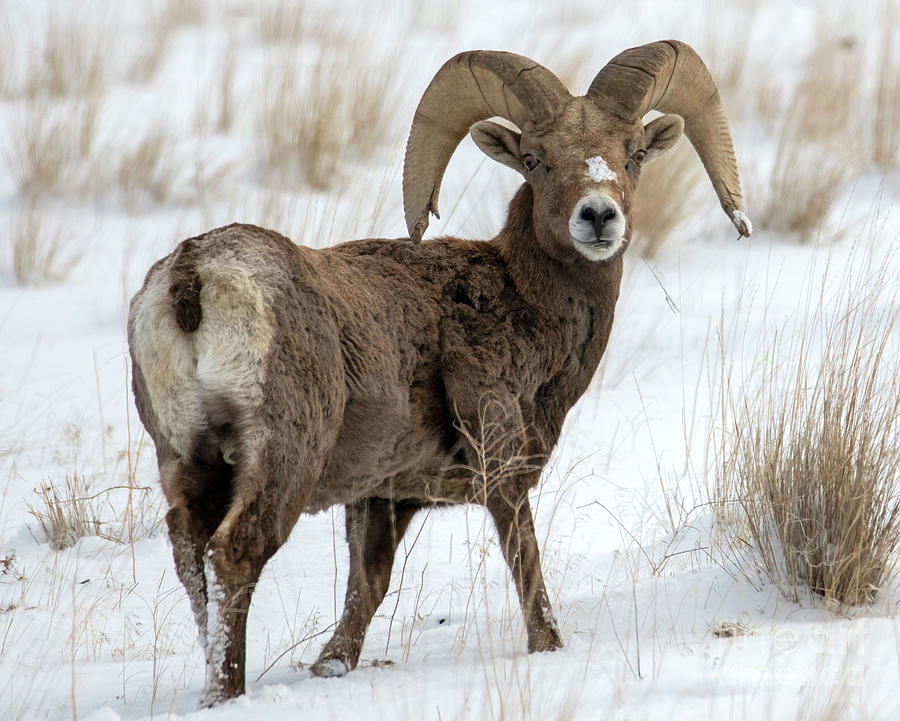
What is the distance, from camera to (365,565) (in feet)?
16.7

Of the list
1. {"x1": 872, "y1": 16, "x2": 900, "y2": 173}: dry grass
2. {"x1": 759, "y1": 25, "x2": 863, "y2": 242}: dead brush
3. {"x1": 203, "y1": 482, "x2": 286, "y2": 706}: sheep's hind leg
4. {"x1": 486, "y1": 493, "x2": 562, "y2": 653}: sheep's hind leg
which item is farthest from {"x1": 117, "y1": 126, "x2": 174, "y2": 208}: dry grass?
{"x1": 203, "y1": 482, "x2": 286, "y2": 706}: sheep's hind leg

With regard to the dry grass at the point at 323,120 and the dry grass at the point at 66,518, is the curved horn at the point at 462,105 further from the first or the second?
the dry grass at the point at 323,120

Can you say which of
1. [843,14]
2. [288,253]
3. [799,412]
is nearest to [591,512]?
[799,412]

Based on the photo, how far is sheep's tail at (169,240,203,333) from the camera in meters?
3.77

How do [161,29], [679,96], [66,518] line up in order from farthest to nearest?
[161,29] < [66,518] < [679,96]

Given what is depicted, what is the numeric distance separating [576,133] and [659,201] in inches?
208

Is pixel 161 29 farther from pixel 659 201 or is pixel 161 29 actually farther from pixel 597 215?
pixel 597 215

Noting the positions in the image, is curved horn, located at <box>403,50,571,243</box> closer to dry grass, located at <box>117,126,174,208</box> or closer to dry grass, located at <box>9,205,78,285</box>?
dry grass, located at <box>9,205,78,285</box>

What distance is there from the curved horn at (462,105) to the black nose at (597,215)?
0.63 m

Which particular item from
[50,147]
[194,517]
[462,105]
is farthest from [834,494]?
[50,147]

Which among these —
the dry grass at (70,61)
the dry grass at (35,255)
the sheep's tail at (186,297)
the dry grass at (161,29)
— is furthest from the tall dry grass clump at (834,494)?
the dry grass at (161,29)

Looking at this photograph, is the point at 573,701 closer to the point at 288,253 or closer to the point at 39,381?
the point at 288,253

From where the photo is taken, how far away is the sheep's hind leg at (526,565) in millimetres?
4570

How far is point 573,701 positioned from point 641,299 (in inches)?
255
